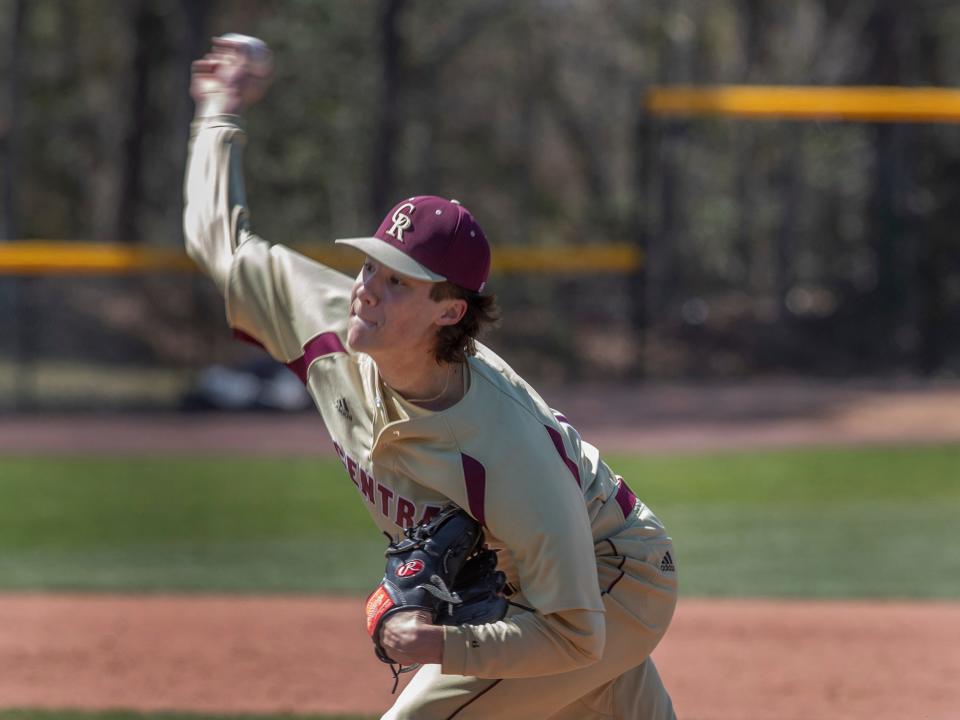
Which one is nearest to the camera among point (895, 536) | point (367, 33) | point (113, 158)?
point (895, 536)

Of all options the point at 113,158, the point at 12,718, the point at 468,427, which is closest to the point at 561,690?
the point at 468,427

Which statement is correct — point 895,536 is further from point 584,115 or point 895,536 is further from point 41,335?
point 584,115

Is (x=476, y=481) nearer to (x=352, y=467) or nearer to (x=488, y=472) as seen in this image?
(x=488, y=472)

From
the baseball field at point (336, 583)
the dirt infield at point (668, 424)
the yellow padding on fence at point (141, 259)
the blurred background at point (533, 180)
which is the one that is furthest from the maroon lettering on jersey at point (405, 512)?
the blurred background at point (533, 180)

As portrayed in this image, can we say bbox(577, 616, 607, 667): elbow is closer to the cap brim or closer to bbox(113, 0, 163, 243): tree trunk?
the cap brim

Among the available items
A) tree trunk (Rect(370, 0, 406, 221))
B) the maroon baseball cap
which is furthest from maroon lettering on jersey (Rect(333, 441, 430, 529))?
tree trunk (Rect(370, 0, 406, 221))

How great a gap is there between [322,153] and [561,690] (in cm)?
3001

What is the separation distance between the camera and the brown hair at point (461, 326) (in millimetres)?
2746

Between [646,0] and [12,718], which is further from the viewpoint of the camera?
[646,0]

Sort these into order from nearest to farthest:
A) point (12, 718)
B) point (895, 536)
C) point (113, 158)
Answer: point (12, 718)
point (895, 536)
point (113, 158)

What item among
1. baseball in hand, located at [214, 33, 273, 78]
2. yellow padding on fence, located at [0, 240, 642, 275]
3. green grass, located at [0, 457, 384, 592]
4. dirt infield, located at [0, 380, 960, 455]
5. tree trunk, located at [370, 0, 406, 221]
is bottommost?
dirt infield, located at [0, 380, 960, 455]

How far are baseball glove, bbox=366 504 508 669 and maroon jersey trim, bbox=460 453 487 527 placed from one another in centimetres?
3

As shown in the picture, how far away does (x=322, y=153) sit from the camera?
105 ft

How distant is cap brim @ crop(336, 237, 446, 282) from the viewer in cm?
265
